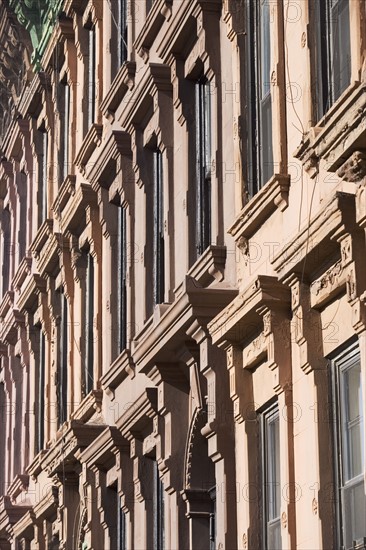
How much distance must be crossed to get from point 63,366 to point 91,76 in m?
4.92

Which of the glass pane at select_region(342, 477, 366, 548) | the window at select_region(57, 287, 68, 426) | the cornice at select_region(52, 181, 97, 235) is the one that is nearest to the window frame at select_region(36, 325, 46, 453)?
the window at select_region(57, 287, 68, 426)

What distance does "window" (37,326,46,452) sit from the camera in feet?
104

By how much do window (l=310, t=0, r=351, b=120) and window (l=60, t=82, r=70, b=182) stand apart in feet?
44.8

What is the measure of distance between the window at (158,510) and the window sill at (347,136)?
333 inches

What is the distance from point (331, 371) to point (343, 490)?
1.19 metres

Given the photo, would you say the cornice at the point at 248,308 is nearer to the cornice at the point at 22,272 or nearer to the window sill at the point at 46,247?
the window sill at the point at 46,247

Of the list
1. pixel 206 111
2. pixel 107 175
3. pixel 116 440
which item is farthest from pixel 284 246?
pixel 107 175

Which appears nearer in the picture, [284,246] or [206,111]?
[284,246]

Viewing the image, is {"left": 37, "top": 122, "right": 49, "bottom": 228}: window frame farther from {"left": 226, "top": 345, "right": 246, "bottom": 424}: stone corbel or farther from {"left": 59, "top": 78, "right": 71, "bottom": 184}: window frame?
{"left": 226, "top": 345, "right": 246, "bottom": 424}: stone corbel

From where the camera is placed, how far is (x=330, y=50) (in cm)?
1697

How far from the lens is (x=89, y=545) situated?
26391 mm

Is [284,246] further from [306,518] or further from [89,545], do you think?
[89,545]

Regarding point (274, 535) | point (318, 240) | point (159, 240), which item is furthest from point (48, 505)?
point (318, 240)

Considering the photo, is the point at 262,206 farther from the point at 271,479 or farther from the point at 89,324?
the point at 89,324
